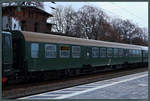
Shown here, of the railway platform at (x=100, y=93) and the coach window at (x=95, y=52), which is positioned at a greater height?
the coach window at (x=95, y=52)

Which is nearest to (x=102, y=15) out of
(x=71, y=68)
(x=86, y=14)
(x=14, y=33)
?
(x=86, y=14)

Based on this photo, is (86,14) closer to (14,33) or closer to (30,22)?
(30,22)

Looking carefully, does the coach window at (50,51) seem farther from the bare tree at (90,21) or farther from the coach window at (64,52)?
the bare tree at (90,21)

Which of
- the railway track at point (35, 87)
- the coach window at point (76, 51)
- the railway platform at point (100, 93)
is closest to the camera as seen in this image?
the railway platform at point (100, 93)

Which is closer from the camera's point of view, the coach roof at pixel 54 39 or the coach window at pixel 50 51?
the coach roof at pixel 54 39

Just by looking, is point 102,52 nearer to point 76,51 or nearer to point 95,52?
point 95,52

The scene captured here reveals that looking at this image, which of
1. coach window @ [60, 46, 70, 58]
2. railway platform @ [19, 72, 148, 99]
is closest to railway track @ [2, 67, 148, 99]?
railway platform @ [19, 72, 148, 99]

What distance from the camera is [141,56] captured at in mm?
35031

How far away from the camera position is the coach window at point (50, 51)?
1620cm

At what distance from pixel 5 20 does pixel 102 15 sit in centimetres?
2887

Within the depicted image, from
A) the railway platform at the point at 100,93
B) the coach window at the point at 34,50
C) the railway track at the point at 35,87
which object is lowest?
the railway track at the point at 35,87

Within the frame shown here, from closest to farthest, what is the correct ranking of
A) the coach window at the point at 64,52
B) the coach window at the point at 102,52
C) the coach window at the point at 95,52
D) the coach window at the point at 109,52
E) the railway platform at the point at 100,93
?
the railway platform at the point at 100,93 → the coach window at the point at 64,52 → the coach window at the point at 95,52 → the coach window at the point at 102,52 → the coach window at the point at 109,52

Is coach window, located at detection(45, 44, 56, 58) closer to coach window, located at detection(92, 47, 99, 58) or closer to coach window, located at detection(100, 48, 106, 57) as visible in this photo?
coach window, located at detection(92, 47, 99, 58)

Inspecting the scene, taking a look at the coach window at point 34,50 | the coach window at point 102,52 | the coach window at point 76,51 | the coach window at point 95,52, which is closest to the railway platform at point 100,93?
the coach window at point 34,50
